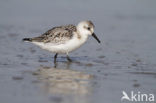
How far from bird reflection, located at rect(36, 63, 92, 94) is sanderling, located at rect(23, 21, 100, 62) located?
2.19ft

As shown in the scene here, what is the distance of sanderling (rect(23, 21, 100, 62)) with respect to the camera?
9312 millimetres

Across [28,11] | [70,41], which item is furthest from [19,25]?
[70,41]

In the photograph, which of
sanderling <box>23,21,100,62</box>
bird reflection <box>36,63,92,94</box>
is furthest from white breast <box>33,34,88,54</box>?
bird reflection <box>36,63,92,94</box>

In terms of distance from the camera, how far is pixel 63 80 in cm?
768

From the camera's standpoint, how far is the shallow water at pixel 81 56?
22.7 feet

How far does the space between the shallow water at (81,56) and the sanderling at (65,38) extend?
0.37 metres

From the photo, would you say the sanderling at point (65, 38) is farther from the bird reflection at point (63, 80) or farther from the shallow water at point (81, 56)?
the bird reflection at point (63, 80)

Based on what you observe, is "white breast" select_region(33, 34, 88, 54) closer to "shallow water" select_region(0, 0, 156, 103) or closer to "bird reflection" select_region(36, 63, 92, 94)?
"shallow water" select_region(0, 0, 156, 103)

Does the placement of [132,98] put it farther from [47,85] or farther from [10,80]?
[10,80]

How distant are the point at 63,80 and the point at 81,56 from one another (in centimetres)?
249

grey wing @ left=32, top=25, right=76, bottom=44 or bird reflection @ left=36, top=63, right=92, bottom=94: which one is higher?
grey wing @ left=32, top=25, right=76, bottom=44

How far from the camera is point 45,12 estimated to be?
15.0 m

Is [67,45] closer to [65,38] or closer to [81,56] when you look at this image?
[65,38]

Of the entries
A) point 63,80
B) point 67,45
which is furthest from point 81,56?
point 63,80
